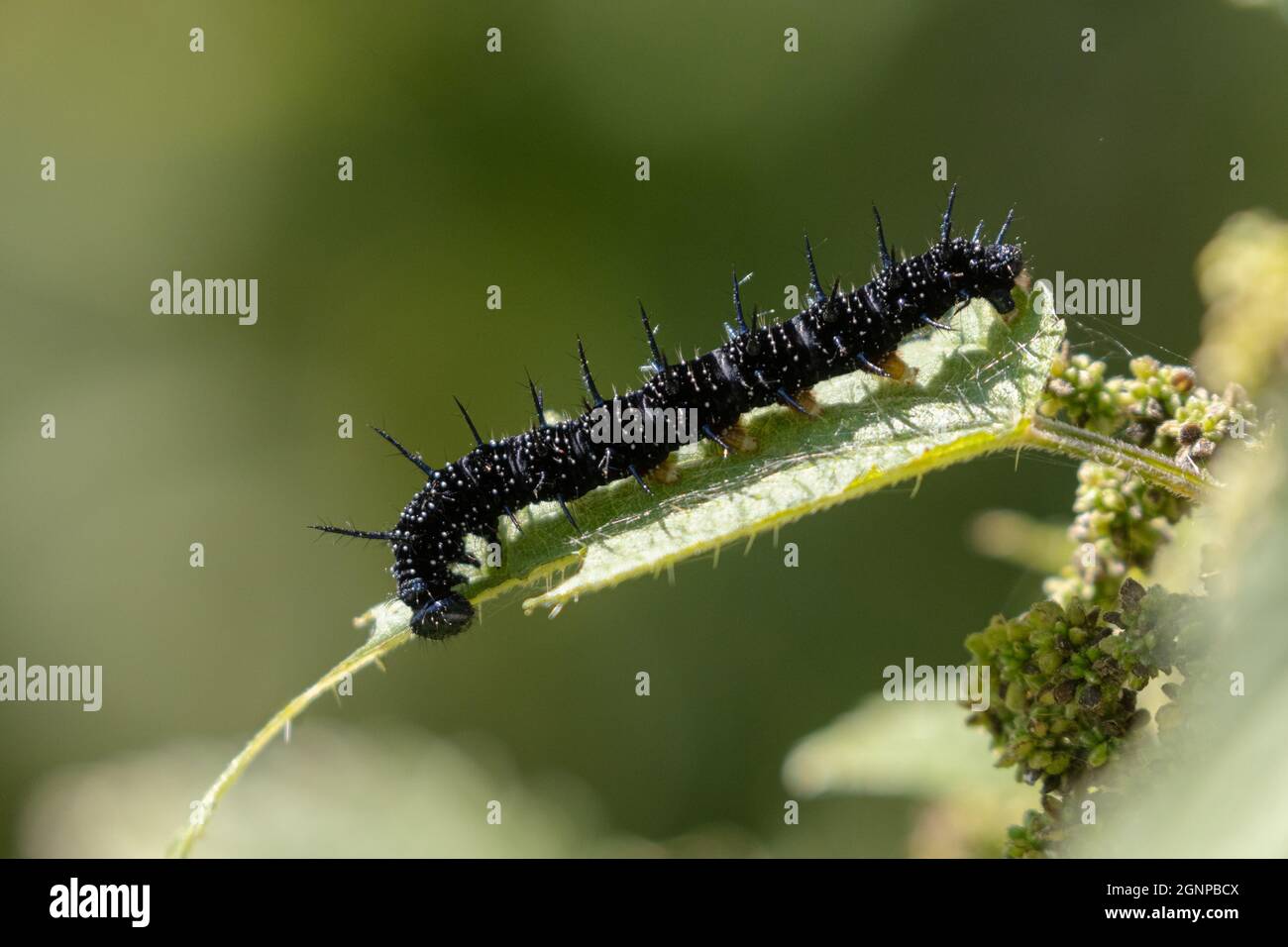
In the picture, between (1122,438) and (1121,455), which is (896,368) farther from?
(1121,455)

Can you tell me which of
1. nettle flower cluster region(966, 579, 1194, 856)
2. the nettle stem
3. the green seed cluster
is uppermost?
the green seed cluster

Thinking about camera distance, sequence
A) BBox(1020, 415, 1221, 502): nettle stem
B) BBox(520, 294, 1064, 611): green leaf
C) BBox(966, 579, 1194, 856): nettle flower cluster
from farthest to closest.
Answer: BBox(520, 294, 1064, 611): green leaf → BBox(1020, 415, 1221, 502): nettle stem → BBox(966, 579, 1194, 856): nettle flower cluster

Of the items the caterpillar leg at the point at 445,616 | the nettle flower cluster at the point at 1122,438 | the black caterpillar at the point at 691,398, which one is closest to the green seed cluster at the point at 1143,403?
the nettle flower cluster at the point at 1122,438

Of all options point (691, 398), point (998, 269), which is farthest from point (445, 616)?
point (998, 269)

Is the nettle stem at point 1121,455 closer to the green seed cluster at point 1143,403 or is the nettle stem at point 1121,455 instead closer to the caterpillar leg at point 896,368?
the green seed cluster at point 1143,403

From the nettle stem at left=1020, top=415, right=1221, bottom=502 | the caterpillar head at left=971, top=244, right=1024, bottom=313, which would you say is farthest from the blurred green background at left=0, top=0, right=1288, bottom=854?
the nettle stem at left=1020, top=415, right=1221, bottom=502

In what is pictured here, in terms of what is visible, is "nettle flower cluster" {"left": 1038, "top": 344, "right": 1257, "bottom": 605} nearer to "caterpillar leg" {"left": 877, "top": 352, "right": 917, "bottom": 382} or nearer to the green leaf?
the green leaf
